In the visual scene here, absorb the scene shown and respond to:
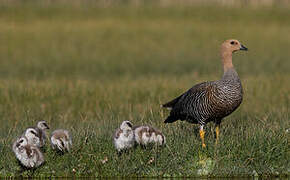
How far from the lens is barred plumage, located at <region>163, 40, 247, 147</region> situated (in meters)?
13.3

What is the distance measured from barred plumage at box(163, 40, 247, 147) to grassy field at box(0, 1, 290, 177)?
1.08 ft

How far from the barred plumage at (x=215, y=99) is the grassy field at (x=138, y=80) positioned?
33 centimetres

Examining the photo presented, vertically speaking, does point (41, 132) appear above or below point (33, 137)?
below

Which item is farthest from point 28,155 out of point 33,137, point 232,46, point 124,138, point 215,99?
point 232,46

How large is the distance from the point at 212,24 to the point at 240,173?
37.6m

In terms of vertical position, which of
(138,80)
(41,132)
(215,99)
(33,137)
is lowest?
(138,80)

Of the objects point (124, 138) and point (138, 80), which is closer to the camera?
point (124, 138)

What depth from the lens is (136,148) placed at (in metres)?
12.9

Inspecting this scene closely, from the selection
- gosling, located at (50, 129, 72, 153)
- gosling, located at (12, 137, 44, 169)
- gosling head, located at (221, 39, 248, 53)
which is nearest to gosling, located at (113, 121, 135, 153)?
gosling, located at (50, 129, 72, 153)

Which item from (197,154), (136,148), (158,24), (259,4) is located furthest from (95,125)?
(259,4)

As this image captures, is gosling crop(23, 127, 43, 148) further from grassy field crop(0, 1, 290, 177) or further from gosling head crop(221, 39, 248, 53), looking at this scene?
gosling head crop(221, 39, 248, 53)

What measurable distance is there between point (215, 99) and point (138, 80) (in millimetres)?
13803

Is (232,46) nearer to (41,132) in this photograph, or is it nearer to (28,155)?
(41,132)

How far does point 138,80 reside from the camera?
88.9 feet
